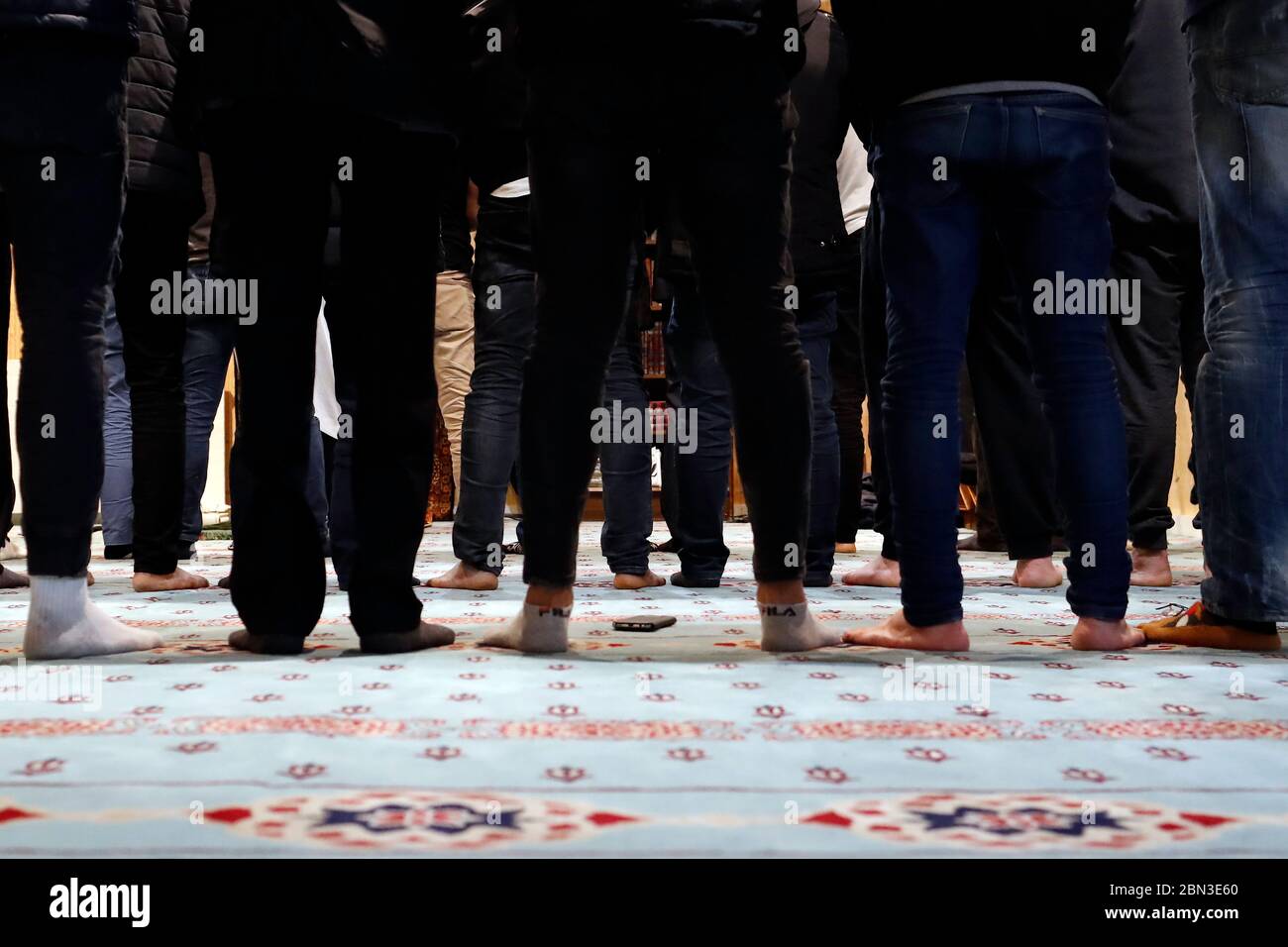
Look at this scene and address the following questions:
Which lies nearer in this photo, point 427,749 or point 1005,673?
point 427,749

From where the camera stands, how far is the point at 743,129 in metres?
1.50

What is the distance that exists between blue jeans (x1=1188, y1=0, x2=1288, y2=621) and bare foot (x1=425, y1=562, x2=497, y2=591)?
1398 millimetres

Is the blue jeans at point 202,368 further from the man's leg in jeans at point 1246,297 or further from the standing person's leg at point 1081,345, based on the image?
the man's leg in jeans at point 1246,297

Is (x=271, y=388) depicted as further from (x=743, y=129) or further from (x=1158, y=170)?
(x=1158, y=170)

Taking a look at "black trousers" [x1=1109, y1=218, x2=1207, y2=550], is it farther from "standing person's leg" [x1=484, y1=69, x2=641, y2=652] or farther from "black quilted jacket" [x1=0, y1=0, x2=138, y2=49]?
"black quilted jacket" [x1=0, y1=0, x2=138, y2=49]

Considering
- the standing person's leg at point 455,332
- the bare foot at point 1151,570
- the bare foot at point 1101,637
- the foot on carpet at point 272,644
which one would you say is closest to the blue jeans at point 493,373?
the foot on carpet at point 272,644

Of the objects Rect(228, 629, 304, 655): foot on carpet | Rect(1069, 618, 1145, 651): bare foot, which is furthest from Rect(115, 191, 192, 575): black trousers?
Rect(1069, 618, 1145, 651): bare foot

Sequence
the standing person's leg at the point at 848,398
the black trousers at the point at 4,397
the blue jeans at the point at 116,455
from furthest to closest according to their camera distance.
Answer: the blue jeans at the point at 116,455 < the standing person's leg at the point at 848,398 < the black trousers at the point at 4,397

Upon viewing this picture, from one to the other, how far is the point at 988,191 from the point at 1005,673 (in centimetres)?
67

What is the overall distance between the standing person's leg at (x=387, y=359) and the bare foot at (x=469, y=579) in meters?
0.87

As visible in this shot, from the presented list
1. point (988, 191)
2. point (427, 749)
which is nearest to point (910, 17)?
point (988, 191)

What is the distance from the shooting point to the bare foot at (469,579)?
8.07 feet

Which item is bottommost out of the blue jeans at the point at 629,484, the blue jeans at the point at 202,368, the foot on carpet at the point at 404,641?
the foot on carpet at the point at 404,641

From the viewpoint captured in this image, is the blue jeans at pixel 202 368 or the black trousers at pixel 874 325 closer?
the black trousers at pixel 874 325
